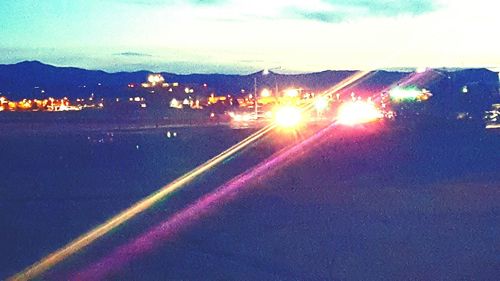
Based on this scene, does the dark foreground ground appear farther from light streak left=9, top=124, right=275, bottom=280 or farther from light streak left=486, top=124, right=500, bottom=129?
light streak left=486, top=124, right=500, bottom=129

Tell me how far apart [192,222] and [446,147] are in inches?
766

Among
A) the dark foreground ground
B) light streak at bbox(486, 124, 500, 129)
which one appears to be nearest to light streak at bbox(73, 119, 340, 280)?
the dark foreground ground

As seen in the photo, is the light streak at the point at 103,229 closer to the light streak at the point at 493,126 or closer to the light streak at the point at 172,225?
the light streak at the point at 172,225

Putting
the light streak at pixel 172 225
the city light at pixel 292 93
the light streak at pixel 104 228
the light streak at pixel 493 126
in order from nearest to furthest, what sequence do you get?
the light streak at pixel 172 225
the light streak at pixel 104 228
the light streak at pixel 493 126
the city light at pixel 292 93

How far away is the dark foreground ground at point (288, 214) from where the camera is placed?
9.74 metres

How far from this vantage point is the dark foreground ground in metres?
9.74

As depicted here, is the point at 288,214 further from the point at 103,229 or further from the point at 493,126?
the point at 493,126

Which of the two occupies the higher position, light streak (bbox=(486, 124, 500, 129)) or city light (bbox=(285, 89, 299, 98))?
city light (bbox=(285, 89, 299, 98))

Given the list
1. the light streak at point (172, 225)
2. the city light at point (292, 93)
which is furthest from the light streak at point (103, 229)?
the city light at point (292, 93)

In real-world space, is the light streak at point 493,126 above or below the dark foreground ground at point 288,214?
below

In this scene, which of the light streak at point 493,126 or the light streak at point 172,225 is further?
the light streak at point 493,126

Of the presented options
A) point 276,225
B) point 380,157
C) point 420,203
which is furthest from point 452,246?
point 380,157

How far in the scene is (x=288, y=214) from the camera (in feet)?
46.1

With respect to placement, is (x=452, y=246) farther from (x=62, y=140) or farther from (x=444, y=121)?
(x=444, y=121)
